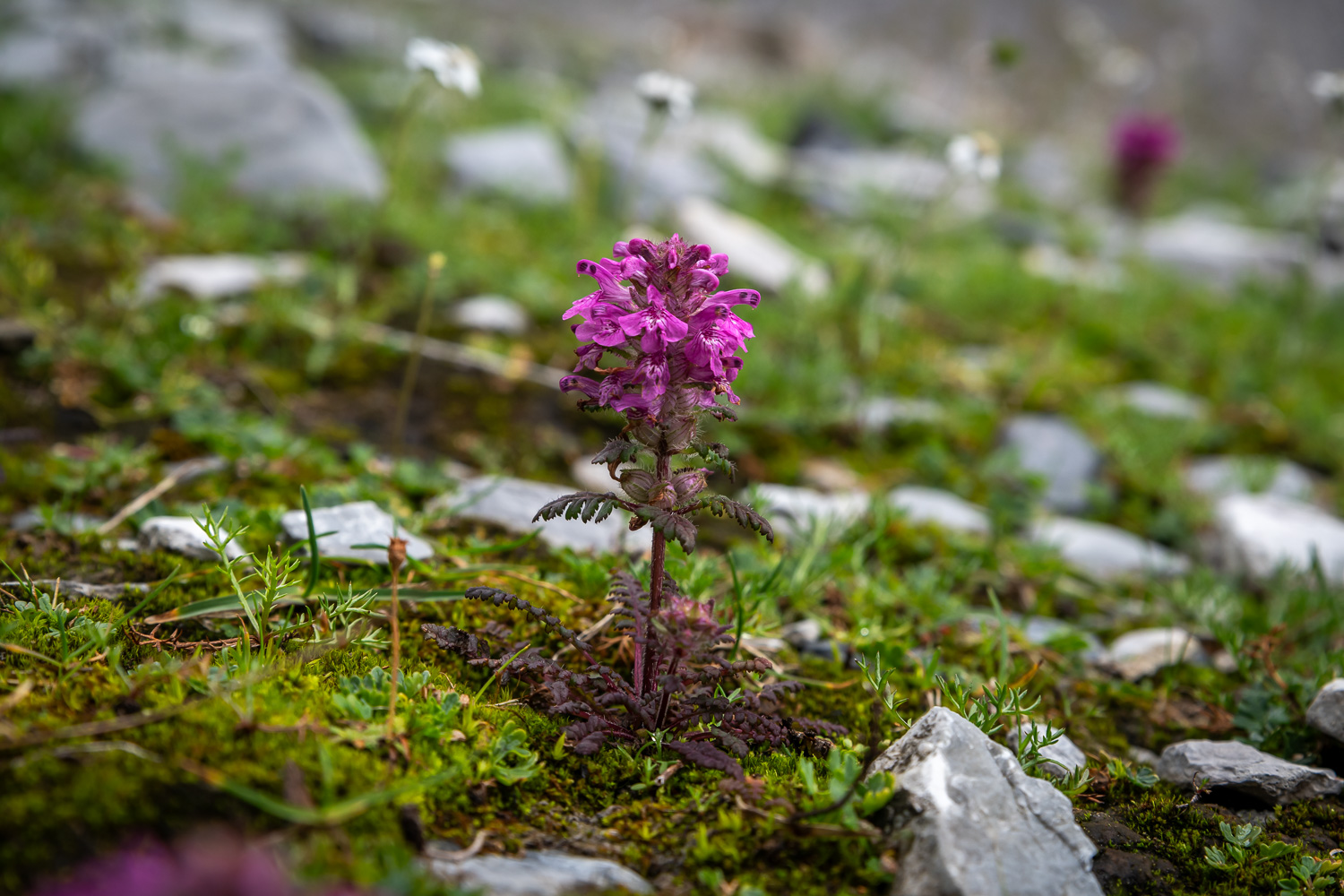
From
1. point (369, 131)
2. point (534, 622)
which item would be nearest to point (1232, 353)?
point (534, 622)

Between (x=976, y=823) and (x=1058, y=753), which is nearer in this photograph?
(x=976, y=823)

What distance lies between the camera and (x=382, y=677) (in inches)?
75.5

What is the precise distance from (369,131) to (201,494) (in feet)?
20.5

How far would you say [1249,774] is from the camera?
2.18m

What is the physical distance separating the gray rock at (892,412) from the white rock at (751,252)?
0.97 m

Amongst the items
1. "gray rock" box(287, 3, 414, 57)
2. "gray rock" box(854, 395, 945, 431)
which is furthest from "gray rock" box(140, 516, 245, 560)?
"gray rock" box(287, 3, 414, 57)

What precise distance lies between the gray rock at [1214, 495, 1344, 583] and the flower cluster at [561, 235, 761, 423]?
266 cm

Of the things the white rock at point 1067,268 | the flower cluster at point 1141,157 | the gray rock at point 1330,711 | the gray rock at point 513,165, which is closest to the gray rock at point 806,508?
the gray rock at point 1330,711

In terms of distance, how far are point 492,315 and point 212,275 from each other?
4.59ft

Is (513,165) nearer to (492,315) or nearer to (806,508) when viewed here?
(492,315)

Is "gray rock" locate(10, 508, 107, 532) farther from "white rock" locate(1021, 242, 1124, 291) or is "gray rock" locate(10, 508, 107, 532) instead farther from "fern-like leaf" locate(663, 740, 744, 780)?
"white rock" locate(1021, 242, 1124, 291)

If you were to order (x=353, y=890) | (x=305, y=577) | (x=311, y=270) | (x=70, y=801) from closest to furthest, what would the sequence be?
(x=353, y=890) < (x=70, y=801) < (x=305, y=577) < (x=311, y=270)

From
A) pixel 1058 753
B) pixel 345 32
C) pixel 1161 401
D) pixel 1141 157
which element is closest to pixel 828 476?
pixel 1058 753

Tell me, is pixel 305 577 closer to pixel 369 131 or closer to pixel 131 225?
pixel 131 225
